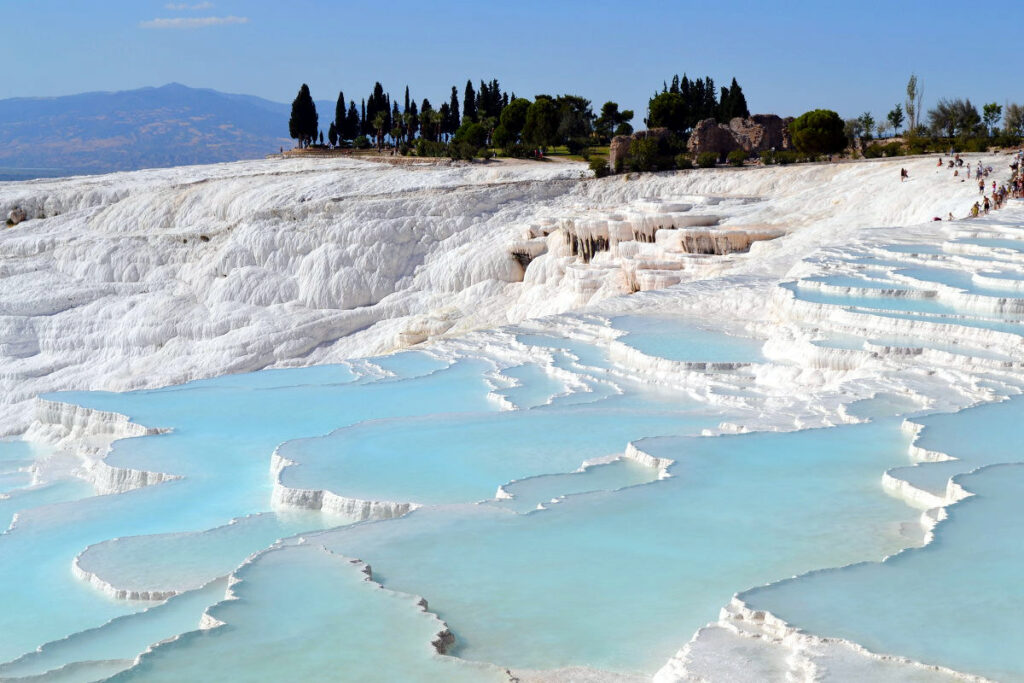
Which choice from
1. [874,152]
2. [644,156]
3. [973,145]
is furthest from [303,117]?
[973,145]

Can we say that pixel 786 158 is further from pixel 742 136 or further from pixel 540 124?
pixel 540 124

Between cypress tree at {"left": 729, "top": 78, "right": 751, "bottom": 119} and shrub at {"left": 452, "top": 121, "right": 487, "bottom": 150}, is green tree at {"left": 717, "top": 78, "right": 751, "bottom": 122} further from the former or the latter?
shrub at {"left": 452, "top": 121, "right": 487, "bottom": 150}

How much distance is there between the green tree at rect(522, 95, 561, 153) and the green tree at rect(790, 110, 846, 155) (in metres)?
8.96

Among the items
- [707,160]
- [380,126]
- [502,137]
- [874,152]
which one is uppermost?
[380,126]

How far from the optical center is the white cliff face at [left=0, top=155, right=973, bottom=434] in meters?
16.3

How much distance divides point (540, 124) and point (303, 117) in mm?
12327

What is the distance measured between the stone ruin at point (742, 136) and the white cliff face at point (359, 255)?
307 cm

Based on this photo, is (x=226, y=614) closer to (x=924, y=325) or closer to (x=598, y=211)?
(x=924, y=325)

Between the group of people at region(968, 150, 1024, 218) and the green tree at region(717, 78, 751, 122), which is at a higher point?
the green tree at region(717, 78, 751, 122)

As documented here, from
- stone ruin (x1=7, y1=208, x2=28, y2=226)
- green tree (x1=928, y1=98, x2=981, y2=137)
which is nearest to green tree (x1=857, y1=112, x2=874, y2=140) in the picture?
green tree (x1=928, y1=98, x2=981, y2=137)

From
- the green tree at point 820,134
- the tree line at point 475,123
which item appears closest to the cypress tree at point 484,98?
the tree line at point 475,123

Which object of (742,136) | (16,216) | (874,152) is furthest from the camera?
(742,136)

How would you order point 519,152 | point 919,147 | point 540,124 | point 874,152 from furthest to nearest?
point 540,124 → point 519,152 → point 874,152 → point 919,147

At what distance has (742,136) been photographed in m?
28.7
